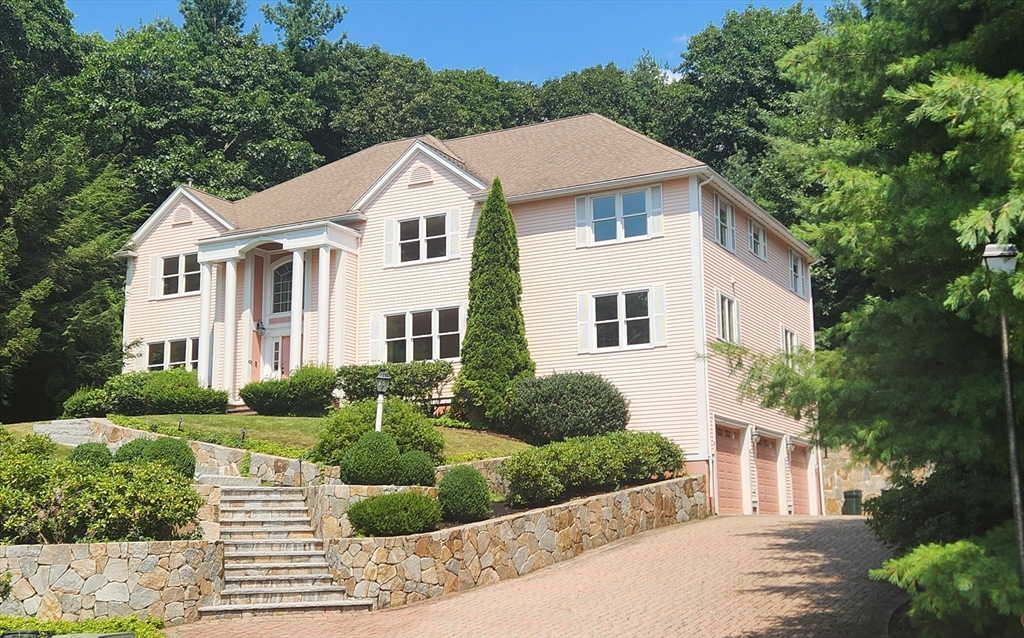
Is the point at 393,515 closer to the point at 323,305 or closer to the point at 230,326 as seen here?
the point at 323,305

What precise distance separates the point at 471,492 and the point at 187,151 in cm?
3227

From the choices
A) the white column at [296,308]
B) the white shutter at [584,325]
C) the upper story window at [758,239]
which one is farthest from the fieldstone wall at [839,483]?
the white column at [296,308]

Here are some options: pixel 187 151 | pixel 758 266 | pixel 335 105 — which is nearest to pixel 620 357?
pixel 758 266

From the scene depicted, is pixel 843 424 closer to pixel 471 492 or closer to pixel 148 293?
pixel 471 492

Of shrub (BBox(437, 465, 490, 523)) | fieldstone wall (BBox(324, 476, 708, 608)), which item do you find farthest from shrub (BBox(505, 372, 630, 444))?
shrub (BBox(437, 465, 490, 523))

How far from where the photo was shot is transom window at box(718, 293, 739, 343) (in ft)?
87.8

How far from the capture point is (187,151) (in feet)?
148

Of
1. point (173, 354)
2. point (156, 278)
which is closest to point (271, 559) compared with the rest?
point (173, 354)

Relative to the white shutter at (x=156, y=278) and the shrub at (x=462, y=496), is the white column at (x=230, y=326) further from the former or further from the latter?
the shrub at (x=462, y=496)

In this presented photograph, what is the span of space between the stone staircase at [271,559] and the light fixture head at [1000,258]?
34.8ft

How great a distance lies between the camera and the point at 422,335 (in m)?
28.7

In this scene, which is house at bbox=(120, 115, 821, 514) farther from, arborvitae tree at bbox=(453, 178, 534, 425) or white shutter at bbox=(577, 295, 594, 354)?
arborvitae tree at bbox=(453, 178, 534, 425)

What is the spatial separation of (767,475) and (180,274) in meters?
18.4

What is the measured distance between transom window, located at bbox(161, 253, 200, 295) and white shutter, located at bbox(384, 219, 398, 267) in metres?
6.41
